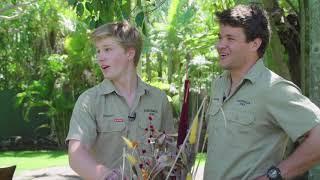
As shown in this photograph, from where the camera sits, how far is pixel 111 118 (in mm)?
2592

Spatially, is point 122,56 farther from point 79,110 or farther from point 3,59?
point 3,59

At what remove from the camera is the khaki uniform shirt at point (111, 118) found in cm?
253

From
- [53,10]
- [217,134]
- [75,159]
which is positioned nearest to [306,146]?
[217,134]

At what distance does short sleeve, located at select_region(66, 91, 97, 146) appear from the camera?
2.43 meters

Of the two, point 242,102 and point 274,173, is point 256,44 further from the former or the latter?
point 274,173

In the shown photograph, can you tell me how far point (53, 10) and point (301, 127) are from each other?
551 inches

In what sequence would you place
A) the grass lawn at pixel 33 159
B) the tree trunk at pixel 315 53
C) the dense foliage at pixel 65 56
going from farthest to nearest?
the dense foliage at pixel 65 56, the grass lawn at pixel 33 159, the tree trunk at pixel 315 53

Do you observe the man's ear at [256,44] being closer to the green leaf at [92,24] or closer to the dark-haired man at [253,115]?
the dark-haired man at [253,115]

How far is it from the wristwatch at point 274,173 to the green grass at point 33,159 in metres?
9.23

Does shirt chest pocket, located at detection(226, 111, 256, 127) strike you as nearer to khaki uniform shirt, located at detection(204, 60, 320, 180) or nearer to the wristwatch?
khaki uniform shirt, located at detection(204, 60, 320, 180)

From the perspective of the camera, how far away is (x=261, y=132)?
88.4 inches

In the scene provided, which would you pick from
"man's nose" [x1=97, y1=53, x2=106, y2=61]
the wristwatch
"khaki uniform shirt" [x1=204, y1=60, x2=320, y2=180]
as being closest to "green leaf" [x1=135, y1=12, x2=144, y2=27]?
"man's nose" [x1=97, y1=53, x2=106, y2=61]

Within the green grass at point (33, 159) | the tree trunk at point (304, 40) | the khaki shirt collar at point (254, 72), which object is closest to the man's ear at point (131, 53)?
the khaki shirt collar at point (254, 72)

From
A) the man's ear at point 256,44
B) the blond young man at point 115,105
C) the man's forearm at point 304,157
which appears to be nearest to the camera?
the man's forearm at point 304,157
